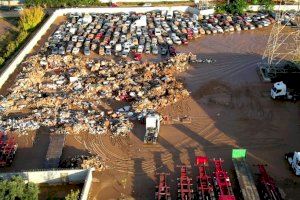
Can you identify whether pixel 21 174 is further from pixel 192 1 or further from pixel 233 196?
pixel 192 1

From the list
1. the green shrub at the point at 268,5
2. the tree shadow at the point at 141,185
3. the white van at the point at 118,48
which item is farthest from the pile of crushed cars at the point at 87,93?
the green shrub at the point at 268,5

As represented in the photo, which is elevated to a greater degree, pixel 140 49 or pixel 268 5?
pixel 268 5

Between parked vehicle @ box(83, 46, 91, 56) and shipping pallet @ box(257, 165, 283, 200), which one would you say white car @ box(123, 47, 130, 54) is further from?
shipping pallet @ box(257, 165, 283, 200)

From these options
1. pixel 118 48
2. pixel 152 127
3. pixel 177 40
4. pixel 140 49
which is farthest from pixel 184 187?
pixel 177 40

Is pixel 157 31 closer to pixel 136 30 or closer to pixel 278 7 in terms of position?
pixel 136 30

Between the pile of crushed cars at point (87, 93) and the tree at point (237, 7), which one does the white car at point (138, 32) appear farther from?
A: the tree at point (237, 7)

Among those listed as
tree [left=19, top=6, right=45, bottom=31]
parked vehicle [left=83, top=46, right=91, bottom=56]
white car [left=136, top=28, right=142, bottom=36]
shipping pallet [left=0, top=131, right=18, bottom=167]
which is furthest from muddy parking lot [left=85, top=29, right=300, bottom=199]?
tree [left=19, top=6, right=45, bottom=31]

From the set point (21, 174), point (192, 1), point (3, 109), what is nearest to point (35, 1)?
point (192, 1)
